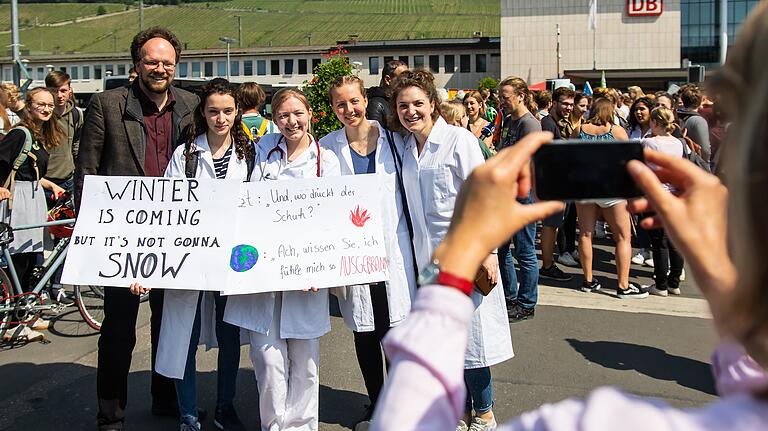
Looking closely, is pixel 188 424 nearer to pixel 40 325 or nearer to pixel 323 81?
pixel 40 325

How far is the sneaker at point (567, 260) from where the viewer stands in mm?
9117

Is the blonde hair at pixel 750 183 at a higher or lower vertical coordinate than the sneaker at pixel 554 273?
higher

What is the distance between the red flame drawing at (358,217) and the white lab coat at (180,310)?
2.16 ft

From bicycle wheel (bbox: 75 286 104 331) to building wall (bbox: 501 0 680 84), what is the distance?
59964mm

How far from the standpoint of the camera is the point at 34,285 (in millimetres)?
6777

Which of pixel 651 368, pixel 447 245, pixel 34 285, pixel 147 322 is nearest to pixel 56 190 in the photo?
pixel 34 285

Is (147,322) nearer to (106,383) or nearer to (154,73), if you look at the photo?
(106,383)

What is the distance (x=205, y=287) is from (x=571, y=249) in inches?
252

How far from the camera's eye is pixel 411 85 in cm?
441

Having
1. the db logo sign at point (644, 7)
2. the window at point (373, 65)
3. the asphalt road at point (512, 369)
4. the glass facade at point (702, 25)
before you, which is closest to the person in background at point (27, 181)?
the asphalt road at point (512, 369)

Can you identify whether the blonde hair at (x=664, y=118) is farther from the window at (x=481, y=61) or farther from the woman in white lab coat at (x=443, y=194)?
the window at (x=481, y=61)

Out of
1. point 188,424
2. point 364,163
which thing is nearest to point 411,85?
point 364,163

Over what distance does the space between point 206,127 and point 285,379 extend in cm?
150

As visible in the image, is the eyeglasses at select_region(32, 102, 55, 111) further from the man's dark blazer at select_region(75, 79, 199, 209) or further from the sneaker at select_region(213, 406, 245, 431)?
the sneaker at select_region(213, 406, 245, 431)
